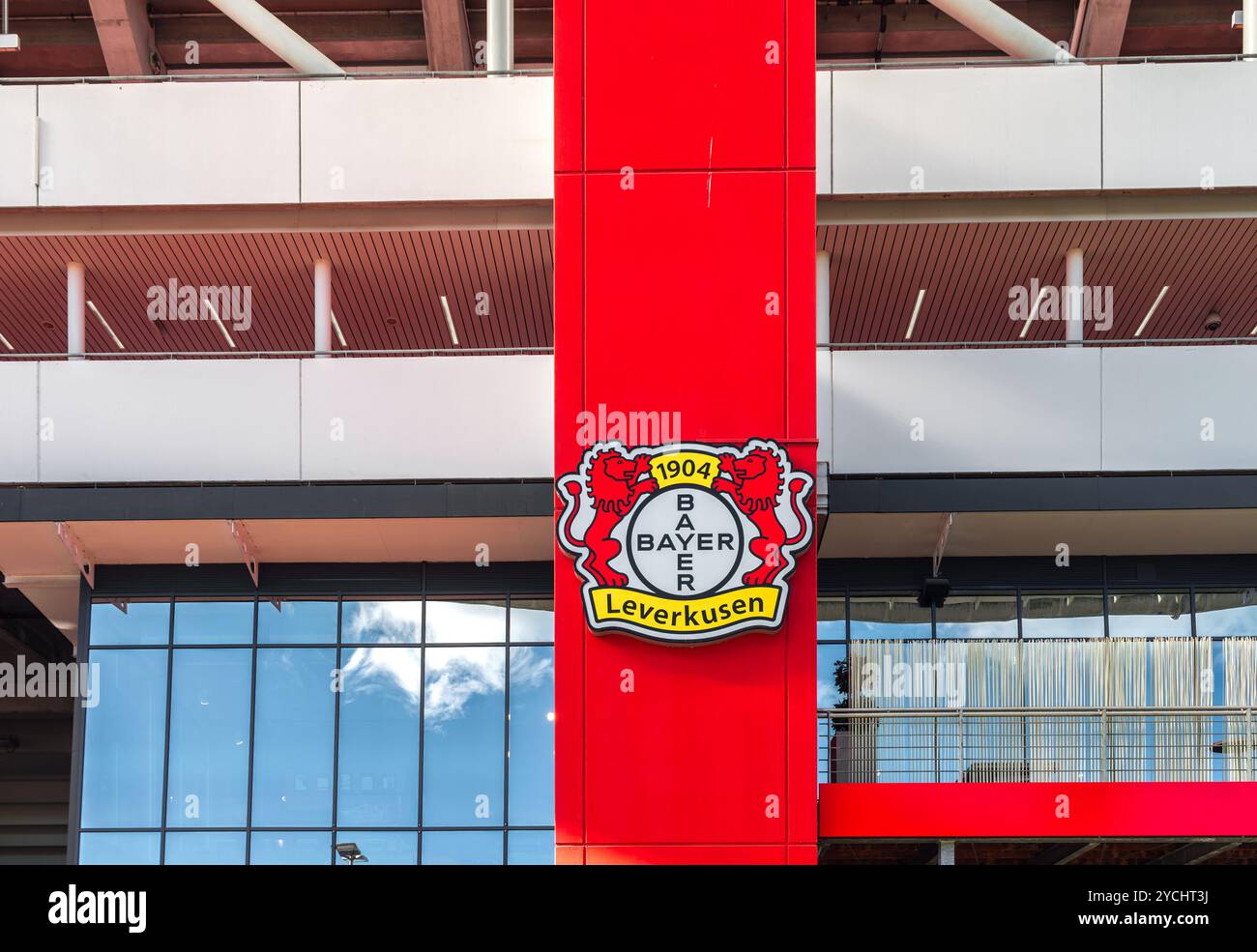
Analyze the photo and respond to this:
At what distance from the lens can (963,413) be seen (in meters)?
16.5

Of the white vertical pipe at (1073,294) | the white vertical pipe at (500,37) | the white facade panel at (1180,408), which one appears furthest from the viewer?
the white vertical pipe at (500,37)

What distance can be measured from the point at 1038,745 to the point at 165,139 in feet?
39.2

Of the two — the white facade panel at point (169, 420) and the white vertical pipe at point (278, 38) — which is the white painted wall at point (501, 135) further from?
the white facade panel at point (169, 420)

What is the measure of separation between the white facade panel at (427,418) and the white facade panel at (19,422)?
3114 mm

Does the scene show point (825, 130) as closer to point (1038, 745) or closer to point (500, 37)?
point (500, 37)

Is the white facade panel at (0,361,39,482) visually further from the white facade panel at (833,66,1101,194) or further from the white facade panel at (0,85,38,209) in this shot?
the white facade panel at (833,66,1101,194)

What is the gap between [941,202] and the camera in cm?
1719

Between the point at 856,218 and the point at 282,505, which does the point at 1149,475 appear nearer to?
the point at 856,218

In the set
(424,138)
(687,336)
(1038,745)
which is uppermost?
(424,138)

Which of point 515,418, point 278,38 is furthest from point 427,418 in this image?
point 278,38

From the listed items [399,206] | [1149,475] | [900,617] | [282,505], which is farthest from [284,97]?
[1149,475]

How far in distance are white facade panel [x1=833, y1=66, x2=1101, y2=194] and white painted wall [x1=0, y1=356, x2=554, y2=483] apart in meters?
4.63

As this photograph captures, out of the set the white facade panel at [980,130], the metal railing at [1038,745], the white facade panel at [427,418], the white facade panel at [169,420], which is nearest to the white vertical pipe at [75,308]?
the white facade panel at [169,420]

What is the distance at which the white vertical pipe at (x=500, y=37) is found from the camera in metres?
17.6
